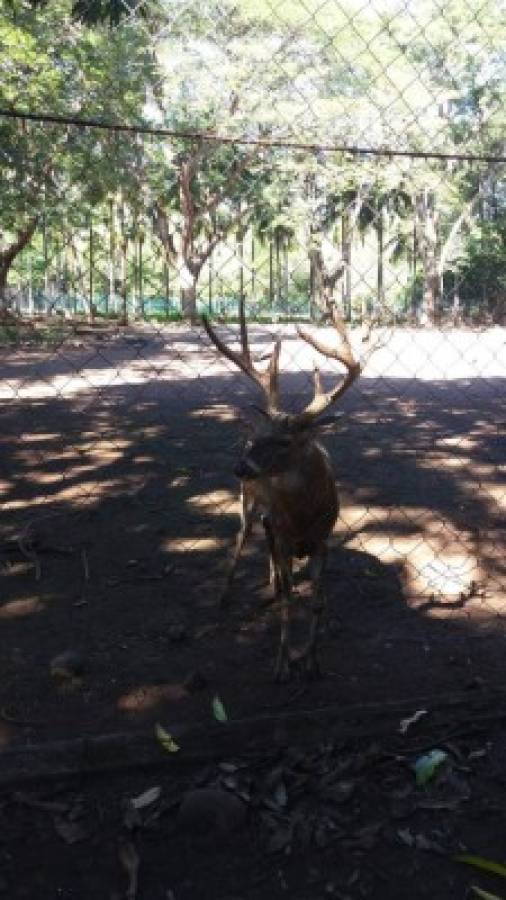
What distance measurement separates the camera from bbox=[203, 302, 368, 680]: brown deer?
3189 mm

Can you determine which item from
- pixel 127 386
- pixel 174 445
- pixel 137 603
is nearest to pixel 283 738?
pixel 137 603

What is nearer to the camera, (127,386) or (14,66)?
(14,66)

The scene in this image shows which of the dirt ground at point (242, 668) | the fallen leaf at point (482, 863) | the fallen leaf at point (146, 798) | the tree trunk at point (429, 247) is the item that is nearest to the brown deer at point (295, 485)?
the dirt ground at point (242, 668)

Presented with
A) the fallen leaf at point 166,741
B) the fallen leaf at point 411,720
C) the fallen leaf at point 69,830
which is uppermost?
the fallen leaf at point 166,741

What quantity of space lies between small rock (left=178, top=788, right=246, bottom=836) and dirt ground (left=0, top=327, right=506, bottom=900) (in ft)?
0.03

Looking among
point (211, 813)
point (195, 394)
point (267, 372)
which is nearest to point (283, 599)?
point (267, 372)

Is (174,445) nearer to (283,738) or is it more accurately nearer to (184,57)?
(283,738)

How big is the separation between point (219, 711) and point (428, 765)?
28.1 inches

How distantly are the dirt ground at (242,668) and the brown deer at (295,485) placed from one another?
0.24 meters

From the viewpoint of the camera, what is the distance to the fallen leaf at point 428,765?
8.80 ft

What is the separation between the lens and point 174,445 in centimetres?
765

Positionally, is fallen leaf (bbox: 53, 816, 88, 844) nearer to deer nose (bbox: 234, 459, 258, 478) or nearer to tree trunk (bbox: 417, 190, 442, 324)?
deer nose (bbox: 234, 459, 258, 478)

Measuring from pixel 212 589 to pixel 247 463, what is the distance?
130 centimetres

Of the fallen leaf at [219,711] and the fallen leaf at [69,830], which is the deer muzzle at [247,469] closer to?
the fallen leaf at [219,711]
